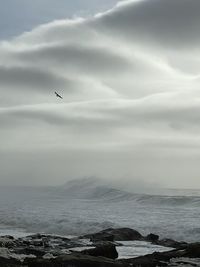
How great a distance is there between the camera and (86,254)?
15219 millimetres

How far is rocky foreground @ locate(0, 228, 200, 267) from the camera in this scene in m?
12.9

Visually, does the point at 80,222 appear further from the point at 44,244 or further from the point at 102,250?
the point at 102,250

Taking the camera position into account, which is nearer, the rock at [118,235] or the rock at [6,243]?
the rock at [6,243]

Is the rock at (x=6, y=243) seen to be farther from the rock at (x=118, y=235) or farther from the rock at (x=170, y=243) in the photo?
the rock at (x=170, y=243)

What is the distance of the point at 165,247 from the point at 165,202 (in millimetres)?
25650

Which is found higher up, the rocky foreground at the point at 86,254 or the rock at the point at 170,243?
the rock at the point at 170,243

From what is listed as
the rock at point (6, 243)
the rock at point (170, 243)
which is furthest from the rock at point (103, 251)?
the rock at point (170, 243)

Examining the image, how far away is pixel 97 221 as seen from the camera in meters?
32.1

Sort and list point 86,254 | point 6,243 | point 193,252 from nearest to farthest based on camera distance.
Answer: point 86,254
point 193,252
point 6,243

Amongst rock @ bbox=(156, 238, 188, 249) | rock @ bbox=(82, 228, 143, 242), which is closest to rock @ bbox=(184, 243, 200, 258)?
rock @ bbox=(156, 238, 188, 249)

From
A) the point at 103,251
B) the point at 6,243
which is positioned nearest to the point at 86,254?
the point at 103,251

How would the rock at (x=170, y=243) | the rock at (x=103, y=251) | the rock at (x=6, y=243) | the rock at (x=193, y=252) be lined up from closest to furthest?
the rock at (x=193, y=252) < the rock at (x=103, y=251) < the rock at (x=6, y=243) < the rock at (x=170, y=243)

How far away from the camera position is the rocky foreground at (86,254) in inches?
506

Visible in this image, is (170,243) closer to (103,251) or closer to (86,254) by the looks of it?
(103,251)
